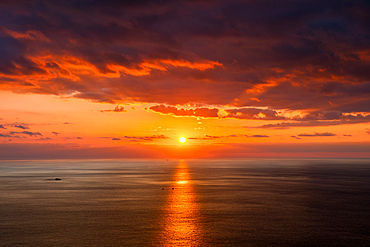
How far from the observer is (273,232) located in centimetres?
3844

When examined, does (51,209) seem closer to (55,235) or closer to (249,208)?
(55,235)

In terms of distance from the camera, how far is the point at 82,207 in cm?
5759

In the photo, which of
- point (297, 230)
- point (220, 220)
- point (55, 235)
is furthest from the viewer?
point (220, 220)

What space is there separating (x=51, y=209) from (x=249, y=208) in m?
32.3

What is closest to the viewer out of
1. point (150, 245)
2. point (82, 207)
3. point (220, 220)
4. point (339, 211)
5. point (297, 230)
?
point (150, 245)

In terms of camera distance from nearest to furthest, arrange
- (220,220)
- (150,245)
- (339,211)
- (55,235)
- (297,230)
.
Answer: (150,245), (55,235), (297,230), (220,220), (339,211)

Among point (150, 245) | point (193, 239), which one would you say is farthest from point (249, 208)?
point (150, 245)

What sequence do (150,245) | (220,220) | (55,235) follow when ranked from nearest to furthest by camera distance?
(150,245) < (55,235) < (220,220)

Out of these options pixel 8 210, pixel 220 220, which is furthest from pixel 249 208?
pixel 8 210

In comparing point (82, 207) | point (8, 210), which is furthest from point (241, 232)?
point (8, 210)

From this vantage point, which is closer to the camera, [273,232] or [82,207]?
[273,232]

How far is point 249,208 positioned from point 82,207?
2802 cm

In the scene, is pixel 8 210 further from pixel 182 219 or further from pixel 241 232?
pixel 241 232

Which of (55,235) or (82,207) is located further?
A: (82,207)
